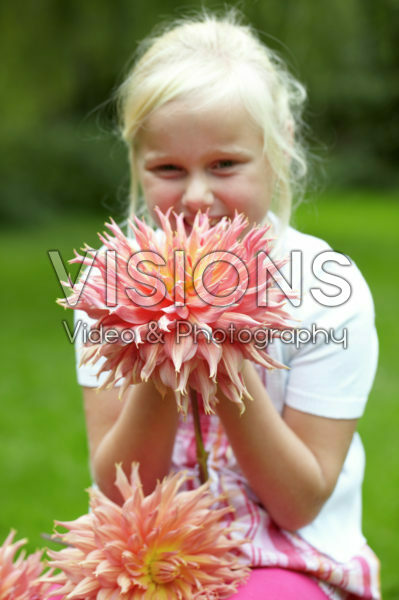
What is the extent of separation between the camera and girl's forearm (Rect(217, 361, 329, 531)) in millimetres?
1702

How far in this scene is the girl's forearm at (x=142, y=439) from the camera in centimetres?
170

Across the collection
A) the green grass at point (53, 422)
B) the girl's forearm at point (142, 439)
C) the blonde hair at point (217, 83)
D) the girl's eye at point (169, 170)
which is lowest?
Result: the green grass at point (53, 422)

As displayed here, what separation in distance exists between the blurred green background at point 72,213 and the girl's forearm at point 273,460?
980 millimetres

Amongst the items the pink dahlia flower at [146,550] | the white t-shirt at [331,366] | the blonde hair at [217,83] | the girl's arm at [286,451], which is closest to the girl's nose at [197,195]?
the blonde hair at [217,83]

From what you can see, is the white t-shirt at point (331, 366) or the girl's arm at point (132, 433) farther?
the white t-shirt at point (331, 366)

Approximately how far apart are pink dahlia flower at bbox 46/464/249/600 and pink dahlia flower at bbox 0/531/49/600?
11 cm

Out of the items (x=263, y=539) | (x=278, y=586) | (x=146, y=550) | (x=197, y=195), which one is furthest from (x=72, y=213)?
(x=146, y=550)

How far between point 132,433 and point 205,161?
713 millimetres

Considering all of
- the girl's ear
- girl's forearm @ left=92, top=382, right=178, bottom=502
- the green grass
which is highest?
the girl's ear

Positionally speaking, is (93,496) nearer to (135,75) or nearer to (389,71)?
(135,75)

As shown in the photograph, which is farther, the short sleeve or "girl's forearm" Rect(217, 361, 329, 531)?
the short sleeve

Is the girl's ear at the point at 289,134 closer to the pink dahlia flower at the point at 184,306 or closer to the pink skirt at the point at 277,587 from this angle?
the pink dahlia flower at the point at 184,306

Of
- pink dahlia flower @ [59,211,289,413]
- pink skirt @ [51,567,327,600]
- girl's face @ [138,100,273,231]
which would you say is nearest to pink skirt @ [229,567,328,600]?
pink skirt @ [51,567,327,600]

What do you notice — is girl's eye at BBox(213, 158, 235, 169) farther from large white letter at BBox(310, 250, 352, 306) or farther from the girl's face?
large white letter at BBox(310, 250, 352, 306)
